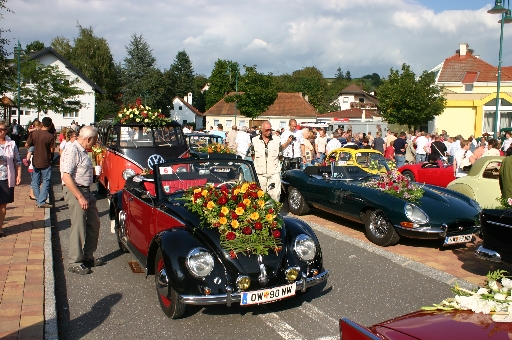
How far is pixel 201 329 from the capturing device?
4961 millimetres

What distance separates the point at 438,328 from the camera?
8.59 feet

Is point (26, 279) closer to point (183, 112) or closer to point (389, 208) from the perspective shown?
point (389, 208)

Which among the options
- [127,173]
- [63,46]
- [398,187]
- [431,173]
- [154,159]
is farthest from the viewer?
[63,46]

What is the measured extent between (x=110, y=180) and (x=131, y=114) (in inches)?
63.4

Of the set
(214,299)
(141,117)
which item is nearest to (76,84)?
(141,117)

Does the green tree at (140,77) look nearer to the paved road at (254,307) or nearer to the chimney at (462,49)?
the chimney at (462,49)

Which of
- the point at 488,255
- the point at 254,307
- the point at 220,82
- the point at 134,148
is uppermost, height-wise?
the point at 220,82

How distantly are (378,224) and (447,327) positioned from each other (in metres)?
5.98

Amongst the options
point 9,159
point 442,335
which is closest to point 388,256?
point 442,335

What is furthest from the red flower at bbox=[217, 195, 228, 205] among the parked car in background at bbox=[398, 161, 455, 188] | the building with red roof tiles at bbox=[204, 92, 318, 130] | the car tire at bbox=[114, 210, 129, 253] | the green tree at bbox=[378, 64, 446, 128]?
the building with red roof tiles at bbox=[204, 92, 318, 130]

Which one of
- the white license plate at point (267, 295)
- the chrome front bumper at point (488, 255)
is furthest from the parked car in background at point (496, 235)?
the white license plate at point (267, 295)

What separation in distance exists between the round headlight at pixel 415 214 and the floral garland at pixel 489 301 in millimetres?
4741

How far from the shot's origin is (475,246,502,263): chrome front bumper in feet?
20.4

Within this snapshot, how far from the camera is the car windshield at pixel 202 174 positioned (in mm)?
6252
